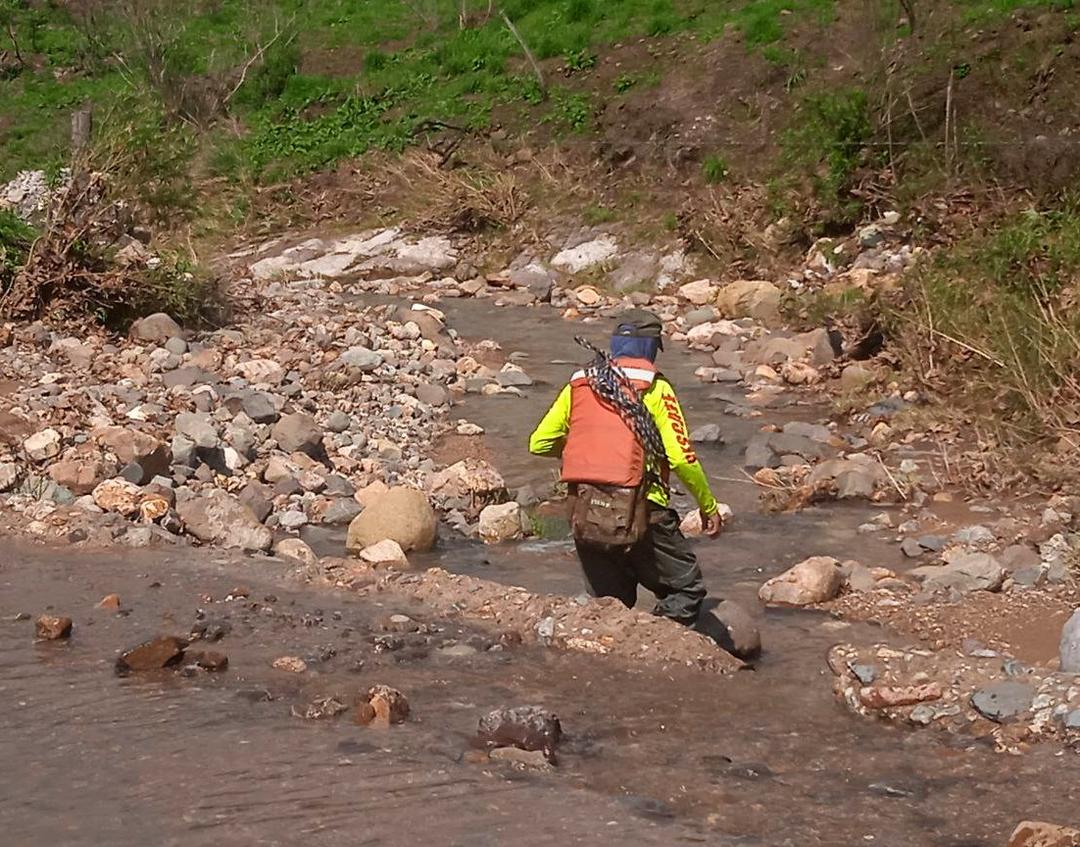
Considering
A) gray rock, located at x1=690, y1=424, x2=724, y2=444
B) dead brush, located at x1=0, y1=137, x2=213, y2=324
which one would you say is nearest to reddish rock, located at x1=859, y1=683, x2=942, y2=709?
gray rock, located at x1=690, y1=424, x2=724, y2=444

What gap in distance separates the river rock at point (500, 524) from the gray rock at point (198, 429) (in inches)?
69.3

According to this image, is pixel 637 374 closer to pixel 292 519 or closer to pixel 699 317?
pixel 292 519

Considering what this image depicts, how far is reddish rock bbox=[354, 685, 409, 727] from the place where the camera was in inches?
182

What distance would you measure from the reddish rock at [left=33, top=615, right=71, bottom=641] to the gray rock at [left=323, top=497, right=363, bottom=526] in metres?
2.68

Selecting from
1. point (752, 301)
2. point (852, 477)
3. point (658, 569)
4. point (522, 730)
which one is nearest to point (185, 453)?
point (658, 569)

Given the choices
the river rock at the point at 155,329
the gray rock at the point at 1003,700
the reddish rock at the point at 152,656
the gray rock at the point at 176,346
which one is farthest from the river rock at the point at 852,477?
the river rock at the point at 155,329

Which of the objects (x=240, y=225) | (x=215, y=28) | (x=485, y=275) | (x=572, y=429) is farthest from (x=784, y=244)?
(x=215, y=28)

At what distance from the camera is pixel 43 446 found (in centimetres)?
794

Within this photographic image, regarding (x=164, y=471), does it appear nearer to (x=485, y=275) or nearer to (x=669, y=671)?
(x=669, y=671)

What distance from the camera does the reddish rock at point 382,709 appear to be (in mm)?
4633

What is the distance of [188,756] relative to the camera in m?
4.29

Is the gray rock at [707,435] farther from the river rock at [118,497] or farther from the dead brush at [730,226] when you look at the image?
the dead brush at [730,226]

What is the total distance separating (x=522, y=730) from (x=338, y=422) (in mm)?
5946

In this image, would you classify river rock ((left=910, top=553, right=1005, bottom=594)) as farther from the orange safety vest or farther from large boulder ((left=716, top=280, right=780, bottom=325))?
large boulder ((left=716, top=280, right=780, bottom=325))
